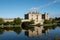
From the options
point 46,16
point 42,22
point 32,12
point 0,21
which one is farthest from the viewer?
point 46,16

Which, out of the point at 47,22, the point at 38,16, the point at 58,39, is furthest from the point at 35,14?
the point at 58,39

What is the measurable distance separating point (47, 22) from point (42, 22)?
1.74 meters

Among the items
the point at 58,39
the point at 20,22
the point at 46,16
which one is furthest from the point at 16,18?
the point at 58,39

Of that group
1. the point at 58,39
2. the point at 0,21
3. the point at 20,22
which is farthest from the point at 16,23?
the point at 58,39

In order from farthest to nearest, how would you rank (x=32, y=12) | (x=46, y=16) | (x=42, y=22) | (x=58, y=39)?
(x=46, y=16), (x=32, y=12), (x=42, y=22), (x=58, y=39)

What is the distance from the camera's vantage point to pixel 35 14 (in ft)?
173

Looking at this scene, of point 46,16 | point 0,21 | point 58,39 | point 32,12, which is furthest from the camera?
point 46,16

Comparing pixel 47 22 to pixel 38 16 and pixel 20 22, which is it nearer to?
pixel 38 16

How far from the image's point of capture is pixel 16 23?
148 feet

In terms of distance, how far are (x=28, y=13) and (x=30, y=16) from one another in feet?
4.19

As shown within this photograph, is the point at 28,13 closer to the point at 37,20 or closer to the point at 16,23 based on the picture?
the point at 37,20

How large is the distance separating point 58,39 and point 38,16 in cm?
3913

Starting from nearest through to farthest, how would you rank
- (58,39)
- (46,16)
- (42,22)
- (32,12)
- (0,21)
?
(58,39)
(0,21)
(42,22)
(32,12)
(46,16)

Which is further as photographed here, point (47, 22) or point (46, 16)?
point (46, 16)
